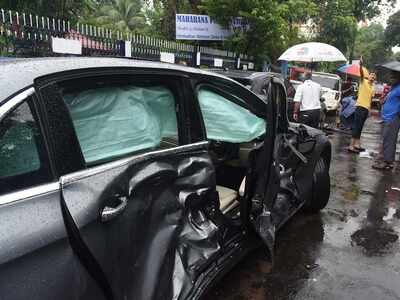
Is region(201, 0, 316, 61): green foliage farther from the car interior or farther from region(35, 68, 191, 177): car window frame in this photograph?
region(35, 68, 191, 177): car window frame

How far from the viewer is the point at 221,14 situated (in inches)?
508

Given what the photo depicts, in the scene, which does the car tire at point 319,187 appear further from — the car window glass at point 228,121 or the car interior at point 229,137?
the car window glass at point 228,121

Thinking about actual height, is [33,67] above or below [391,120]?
above

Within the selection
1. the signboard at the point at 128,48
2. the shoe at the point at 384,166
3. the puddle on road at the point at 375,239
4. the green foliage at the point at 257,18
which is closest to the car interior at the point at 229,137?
the puddle on road at the point at 375,239

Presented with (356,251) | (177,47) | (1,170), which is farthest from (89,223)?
(177,47)

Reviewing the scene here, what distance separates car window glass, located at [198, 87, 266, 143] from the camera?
313cm

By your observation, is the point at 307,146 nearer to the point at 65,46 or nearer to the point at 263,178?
the point at 263,178

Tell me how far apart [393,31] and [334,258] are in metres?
41.8

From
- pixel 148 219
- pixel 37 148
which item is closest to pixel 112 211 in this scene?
pixel 148 219

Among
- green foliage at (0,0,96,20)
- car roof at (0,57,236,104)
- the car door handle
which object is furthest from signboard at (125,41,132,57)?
the car door handle

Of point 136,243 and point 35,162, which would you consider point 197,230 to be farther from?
point 35,162

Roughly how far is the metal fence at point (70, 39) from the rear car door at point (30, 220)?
2.63 meters

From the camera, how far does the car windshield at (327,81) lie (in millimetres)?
16172

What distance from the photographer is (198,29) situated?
1323 cm
